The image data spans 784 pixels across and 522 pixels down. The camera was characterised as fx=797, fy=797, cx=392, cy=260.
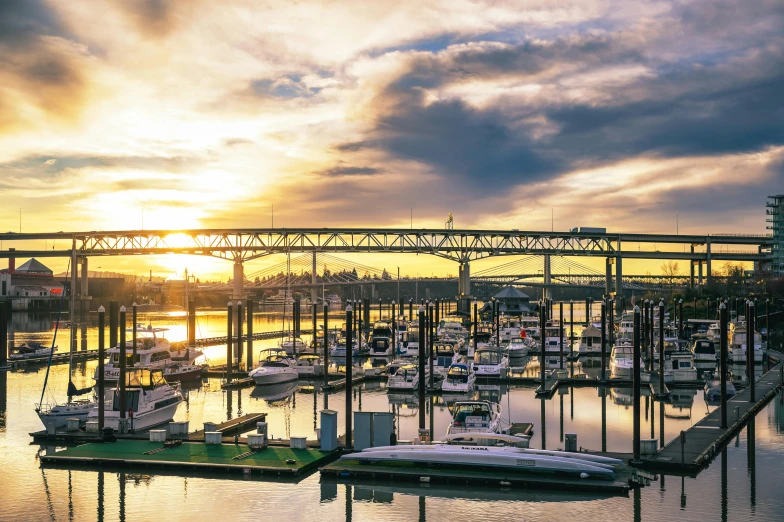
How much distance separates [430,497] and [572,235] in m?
153

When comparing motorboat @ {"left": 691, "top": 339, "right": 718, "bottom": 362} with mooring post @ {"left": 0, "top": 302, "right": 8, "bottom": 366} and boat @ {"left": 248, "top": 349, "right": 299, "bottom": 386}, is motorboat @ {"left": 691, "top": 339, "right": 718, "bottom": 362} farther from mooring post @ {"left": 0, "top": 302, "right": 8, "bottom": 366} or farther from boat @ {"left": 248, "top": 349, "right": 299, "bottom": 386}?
mooring post @ {"left": 0, "top": 302, "right": 8, "bottom": 366}

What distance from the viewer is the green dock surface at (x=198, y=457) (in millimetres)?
26031

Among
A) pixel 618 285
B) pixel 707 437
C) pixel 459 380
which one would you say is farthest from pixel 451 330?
pixel 618 285

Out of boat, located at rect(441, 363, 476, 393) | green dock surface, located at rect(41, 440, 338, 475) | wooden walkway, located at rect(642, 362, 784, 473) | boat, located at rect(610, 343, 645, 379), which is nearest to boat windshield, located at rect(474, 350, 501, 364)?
boat, located at rect(441, 363, 476, 393)

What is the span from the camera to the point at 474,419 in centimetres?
3031

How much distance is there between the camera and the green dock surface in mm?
26031

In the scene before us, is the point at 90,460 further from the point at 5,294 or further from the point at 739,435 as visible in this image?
the point at 5,294

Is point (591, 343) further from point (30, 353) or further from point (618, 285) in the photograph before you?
point (618, 285)

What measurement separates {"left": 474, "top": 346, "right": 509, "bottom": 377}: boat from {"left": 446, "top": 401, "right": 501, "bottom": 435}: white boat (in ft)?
60.3

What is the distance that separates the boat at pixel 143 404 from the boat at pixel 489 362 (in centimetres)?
2043

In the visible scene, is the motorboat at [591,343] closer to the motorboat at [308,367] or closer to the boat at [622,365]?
the boat at [622,365]

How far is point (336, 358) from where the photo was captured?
64.8 m

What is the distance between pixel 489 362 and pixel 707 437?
23.7 m

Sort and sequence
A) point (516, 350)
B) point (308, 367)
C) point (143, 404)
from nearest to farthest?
point (143, 404) → point (308, 367) → point (516, 350)
